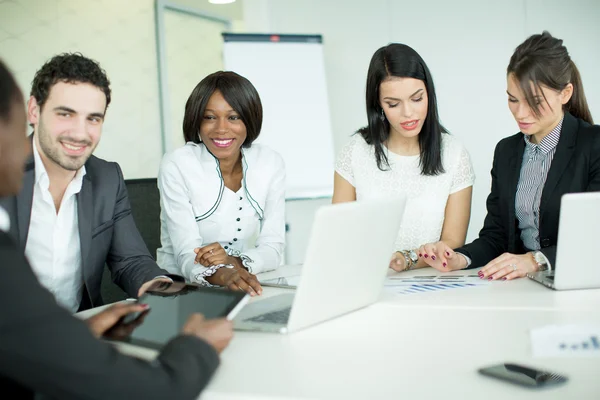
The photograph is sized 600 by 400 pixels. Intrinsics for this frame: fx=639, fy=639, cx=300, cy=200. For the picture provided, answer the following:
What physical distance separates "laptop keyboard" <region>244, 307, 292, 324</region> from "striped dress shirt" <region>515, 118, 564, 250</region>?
1303 millimetres

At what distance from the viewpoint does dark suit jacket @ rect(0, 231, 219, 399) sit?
0.91 m

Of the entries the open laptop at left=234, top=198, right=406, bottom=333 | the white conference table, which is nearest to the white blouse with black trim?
the open laptop at left=234, top=198, right=406, bottom=333

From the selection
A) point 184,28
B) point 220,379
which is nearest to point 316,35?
point 184,28

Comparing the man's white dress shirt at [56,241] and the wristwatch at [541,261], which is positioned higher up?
the man's white dress shirt at [56,241]

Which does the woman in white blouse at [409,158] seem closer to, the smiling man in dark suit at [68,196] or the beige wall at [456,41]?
the smiling man in dark suit at [68,196]

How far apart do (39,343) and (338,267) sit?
0.82 metres

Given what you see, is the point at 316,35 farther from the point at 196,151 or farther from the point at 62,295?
the point at 62,295

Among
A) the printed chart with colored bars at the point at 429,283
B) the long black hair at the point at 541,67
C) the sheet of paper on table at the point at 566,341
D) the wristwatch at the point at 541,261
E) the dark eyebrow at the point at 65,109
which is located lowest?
the printed chart with colored bars at the point at 429,283

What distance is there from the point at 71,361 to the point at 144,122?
4.44 metres

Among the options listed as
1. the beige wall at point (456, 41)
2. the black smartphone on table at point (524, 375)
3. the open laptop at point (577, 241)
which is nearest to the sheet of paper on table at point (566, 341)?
the black smartphone on table at point (524, 375)

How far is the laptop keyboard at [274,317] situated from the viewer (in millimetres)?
1662

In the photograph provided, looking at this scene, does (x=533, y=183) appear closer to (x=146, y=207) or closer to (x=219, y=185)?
(x=219, y=185)

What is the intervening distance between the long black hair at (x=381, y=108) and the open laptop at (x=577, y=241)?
998 millimetres

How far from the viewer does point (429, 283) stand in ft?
7.01
